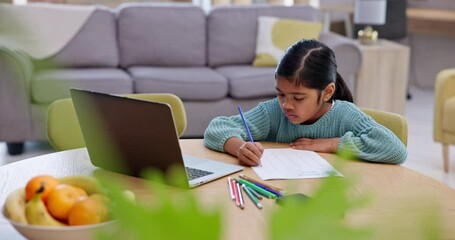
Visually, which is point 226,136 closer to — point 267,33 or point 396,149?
point 396,149

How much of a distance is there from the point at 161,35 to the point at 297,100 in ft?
9.14

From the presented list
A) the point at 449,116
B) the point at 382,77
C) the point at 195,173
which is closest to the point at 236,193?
the point at 195,173

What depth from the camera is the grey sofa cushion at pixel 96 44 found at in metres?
4.29

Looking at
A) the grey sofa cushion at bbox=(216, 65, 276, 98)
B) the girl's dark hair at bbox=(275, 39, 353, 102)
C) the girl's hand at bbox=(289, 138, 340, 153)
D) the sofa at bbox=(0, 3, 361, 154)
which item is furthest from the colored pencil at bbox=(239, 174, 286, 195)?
the grey sofa cushion at bbox=(216, 65, 276, 98)

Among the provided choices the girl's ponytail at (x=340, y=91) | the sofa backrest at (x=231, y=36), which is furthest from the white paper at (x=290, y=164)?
the sofa backrest at (x=231, y=36)

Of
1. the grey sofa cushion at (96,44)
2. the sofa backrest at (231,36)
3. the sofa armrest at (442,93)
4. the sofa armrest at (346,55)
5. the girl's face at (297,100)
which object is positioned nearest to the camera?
the girl's face at (297,100)

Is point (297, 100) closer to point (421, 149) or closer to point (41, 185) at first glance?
point (41, 185)

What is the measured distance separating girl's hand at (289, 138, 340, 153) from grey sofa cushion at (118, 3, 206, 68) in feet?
9.13

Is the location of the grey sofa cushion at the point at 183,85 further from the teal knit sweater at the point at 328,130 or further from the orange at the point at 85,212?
the orange at the point at 85,212

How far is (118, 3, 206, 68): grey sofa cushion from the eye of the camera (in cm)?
443

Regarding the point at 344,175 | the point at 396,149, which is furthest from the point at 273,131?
the point at 344,175

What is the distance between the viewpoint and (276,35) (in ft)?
14.8

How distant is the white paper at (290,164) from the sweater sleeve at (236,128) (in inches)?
3.8

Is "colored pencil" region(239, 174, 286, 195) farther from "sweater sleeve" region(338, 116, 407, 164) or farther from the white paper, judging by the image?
"sweater sleeve" region(338, 116, 407, 164)
